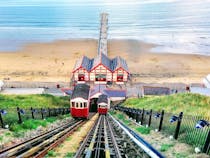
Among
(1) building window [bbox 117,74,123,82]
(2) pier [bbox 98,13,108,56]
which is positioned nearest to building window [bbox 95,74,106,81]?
(1) building window [bbox 117,74,123,82]

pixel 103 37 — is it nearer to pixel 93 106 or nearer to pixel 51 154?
pixel 93 106

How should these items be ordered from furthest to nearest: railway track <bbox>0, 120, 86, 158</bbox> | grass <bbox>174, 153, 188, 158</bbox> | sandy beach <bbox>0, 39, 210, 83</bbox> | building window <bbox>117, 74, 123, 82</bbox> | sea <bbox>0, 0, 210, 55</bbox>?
sea <bbox>0, 0, 210, 55</bbox>
sandy beach <bbox>0, 39, 210, 83</bbox>
building window <bbox>117, 74, 123, 82</bbox>
grass <bbox>174, 153, 188, 158</bbox>
railway track <bbox>0, 120, 86, 158</bbox>

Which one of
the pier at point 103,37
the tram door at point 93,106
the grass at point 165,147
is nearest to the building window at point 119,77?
the tram door at point 93,106

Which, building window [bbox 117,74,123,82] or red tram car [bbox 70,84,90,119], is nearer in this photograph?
red tram car [bbox 70,84,90,119]

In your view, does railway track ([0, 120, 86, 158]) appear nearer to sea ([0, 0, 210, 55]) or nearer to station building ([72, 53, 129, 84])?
station building ([72, 53, 129, 84])

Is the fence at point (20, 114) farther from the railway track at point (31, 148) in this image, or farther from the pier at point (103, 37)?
the pier at point (103, 37)

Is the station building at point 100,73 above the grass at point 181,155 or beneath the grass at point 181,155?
above
